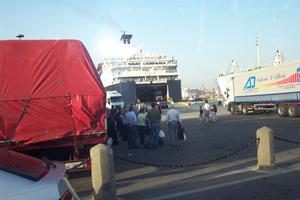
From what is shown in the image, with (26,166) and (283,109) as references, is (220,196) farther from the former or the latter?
(283,109)

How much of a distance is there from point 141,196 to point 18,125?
3.16 meters

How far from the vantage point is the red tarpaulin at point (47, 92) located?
957cm

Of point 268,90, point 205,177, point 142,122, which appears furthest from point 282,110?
point 205,177

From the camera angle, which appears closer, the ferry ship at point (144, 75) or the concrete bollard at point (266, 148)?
the concrete bollard at point (266, 148)

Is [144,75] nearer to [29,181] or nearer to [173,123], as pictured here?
Result: [173,123]

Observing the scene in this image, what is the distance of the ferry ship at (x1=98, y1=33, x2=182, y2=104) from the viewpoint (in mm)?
70812

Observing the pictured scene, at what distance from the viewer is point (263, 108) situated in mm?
33594

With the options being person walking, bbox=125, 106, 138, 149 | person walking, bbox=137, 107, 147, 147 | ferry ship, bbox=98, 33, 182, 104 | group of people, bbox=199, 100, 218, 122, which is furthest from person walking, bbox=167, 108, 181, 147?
ferry ship, bbox=98, 33, 182, 104

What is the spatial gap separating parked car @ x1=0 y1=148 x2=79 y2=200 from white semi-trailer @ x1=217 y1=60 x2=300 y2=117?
25692 millimetres

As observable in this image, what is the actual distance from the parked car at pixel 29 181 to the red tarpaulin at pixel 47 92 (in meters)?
4.97

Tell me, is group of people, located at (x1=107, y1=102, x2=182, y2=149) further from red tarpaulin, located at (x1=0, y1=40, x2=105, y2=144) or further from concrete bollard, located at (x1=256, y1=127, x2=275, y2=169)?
concrete bollard, located at (x1=256, y1=127, x2=275, y2=169)

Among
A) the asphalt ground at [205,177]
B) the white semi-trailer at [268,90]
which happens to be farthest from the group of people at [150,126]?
the white semi-trailer at [268,90]

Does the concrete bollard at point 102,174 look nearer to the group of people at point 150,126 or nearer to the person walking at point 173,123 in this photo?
the group of people at point 150,126

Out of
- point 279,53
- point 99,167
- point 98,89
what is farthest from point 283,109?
point 99,167
